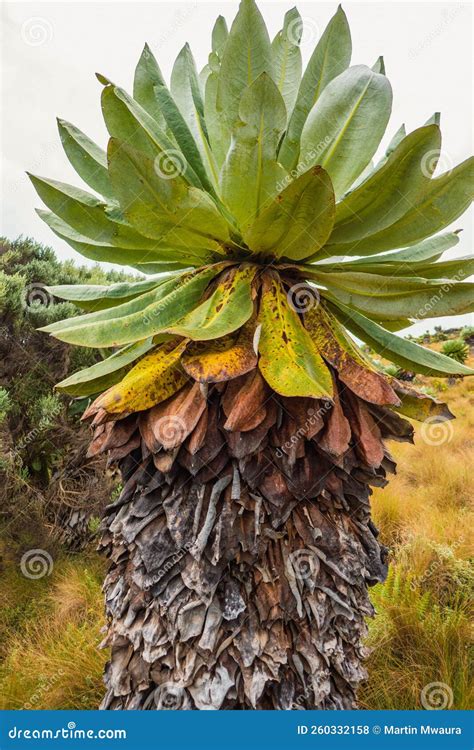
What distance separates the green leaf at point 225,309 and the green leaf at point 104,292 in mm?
314

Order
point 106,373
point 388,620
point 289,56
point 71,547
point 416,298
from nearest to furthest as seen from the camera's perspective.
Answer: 1. point 416,298
2. point 106,373
3. point 289,56
4. point 388,620
5. point 71,547

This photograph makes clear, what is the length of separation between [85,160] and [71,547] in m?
3.14

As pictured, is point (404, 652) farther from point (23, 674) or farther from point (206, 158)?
point (206, 158)

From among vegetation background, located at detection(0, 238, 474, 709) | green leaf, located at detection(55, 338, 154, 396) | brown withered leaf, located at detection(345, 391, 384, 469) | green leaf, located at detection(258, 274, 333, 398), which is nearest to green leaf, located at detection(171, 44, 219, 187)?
green leaf, located at detection(258, 274, 333, 398)

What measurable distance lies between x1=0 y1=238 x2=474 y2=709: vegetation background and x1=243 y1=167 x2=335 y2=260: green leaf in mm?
1092

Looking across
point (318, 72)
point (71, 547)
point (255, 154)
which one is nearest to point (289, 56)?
point (318, 72)

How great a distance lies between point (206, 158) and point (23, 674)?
267 cm

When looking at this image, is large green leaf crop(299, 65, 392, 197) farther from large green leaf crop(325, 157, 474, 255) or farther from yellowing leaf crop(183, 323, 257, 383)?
yellowing leaf crop(183, 323, 257, 383)

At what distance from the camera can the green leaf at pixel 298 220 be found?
101 cm

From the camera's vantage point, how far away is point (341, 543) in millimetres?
1229

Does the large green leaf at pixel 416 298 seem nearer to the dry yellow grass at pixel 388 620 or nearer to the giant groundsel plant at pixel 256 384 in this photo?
the giant groundsel plant at pixel 256 384

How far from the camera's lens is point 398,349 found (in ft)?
4.66

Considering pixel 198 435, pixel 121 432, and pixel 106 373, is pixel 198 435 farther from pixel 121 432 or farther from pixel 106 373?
pixel 106 373

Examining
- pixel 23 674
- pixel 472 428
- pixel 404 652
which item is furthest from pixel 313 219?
pixel 472 428
